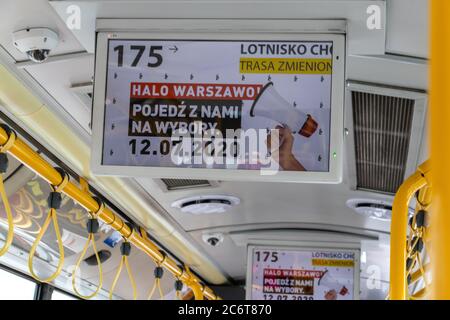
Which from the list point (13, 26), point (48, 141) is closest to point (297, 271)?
point (48, 141)

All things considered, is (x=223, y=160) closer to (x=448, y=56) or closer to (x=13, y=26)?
(x=13, y=26)

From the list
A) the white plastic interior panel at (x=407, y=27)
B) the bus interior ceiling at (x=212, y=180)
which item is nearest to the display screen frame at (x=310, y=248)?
the bus interior ceiling at (x=212, y=180)

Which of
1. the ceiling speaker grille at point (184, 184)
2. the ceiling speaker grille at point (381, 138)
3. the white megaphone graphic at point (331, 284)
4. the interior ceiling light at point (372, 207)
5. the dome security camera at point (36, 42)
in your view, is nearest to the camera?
the dome security camera at point (36, 42)

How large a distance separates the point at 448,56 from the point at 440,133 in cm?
11

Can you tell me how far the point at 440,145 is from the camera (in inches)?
43.7

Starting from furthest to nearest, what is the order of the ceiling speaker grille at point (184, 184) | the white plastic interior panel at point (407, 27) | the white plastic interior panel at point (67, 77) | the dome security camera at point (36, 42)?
1. the ceiling speaker grille at point (184, 184)
2. the white plastic interior panel at point (67, 77)
3. the dome security camera at point (36, 42)
4. the white plastic interior panel at point (407, 27)

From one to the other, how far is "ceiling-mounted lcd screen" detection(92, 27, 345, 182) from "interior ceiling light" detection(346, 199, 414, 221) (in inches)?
129

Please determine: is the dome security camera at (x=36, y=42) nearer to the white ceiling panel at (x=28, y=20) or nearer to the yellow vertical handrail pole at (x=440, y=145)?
the white ceiling panel at (x=28, y=20)

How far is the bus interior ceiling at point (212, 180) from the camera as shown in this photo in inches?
129

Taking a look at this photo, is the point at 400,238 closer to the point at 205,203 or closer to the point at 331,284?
the point at 205,203

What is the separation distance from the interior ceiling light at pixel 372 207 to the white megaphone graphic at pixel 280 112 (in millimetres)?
3287

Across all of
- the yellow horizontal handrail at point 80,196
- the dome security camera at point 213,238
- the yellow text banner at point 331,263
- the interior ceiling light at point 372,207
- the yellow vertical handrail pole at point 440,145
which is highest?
the interior ceiling light at point 372,207

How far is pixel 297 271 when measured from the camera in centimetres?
760

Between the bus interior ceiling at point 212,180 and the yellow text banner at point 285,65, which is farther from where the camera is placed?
the bus interior ceiling at point 212,180
